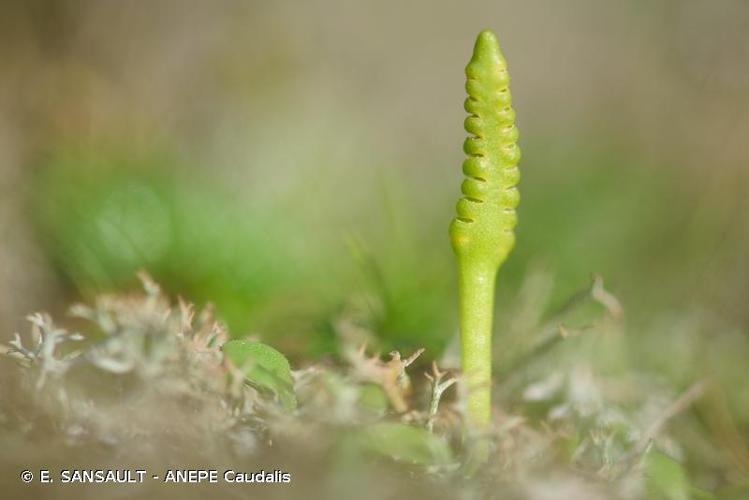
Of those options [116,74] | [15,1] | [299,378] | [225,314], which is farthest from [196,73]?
[299,378]

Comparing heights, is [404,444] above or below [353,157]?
below

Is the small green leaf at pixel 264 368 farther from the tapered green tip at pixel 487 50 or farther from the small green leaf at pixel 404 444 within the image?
the tapered green tip at pixel 487 50

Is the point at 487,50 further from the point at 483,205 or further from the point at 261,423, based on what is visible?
the point at 261,423

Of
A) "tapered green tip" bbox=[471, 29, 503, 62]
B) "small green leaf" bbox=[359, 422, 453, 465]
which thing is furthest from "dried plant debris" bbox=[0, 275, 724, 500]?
"tapered green tip" bbox=[471, 29, 503, 62]

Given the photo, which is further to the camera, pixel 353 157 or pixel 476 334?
pixel 353 157

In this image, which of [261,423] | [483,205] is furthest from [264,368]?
[483,205]

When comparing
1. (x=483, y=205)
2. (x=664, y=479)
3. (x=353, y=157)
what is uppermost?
(x=353, y=157)
